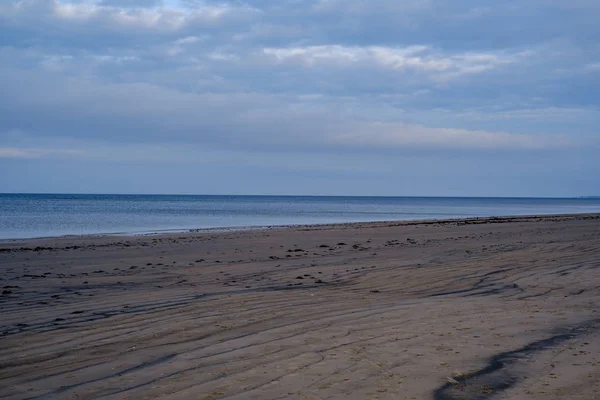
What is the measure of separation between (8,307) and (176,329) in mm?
3090

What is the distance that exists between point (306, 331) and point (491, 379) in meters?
2.18

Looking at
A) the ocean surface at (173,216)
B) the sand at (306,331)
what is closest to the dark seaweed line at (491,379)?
the sand at (306,331)

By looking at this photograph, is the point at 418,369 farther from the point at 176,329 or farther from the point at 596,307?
the point at 596,307

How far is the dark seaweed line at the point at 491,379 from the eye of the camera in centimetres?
404

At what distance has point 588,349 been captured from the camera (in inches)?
204

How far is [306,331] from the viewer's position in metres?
6.04

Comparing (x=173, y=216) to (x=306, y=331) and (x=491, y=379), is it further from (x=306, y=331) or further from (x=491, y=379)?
(x=491, y=379)

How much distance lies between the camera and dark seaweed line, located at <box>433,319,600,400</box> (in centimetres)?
404

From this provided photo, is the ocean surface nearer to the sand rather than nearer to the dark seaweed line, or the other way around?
the sand

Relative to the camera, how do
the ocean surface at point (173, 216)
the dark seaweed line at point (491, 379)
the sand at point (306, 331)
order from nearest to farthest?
1. the dark seaweed line at point (491, 379)
2. the sand at point (306, 331)
3. the ocean surface at point (173, 216)

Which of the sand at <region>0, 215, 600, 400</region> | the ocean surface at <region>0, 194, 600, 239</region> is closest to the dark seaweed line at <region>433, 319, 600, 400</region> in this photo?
the sand at <region>0, 215, 600, 400</region>

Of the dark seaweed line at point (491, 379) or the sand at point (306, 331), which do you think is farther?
the sand at point (306, 331)

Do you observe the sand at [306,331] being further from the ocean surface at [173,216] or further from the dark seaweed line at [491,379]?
the ocean surface at [173,216]

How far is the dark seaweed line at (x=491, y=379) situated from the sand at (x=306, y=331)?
15 millimetres
